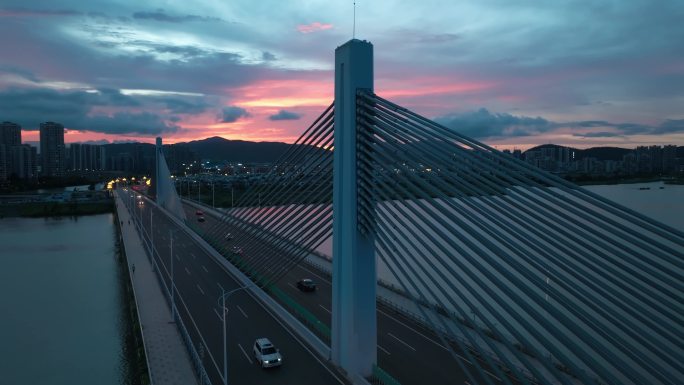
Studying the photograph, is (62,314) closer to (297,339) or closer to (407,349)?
(297,339)

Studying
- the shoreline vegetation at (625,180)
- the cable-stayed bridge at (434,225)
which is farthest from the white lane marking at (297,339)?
the shoreline vegetation at (625,180)

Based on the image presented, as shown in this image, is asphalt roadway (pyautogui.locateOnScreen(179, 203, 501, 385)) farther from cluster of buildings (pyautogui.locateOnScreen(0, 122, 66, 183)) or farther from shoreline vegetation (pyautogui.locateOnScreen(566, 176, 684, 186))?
cluster of buildings (pyautogui.locateOnScreen(0, 122, 66, 183))

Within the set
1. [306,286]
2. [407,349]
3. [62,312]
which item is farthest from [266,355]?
[62,312]

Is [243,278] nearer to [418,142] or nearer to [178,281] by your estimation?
[178,281]

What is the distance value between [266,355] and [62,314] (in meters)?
14.5

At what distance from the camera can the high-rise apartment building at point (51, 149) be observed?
521 feet

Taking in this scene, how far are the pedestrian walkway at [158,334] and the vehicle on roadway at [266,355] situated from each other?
178 cm

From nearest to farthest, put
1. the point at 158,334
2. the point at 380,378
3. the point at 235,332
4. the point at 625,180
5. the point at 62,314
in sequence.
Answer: the point at 380,378 < the point at 158,334 < the point at 235,332 < the point at 62,314 < the point at 625,180

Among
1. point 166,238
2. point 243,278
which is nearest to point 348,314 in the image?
point 243,278

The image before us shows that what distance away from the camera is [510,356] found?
1396 cm

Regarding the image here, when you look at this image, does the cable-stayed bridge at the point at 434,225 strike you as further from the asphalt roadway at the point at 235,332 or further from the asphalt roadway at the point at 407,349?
the asphalt roadway at the point at 235,332

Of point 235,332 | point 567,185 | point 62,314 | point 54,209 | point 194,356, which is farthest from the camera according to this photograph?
point 54,209

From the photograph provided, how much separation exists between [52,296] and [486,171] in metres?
24.7

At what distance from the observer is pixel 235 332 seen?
16.3 metres
